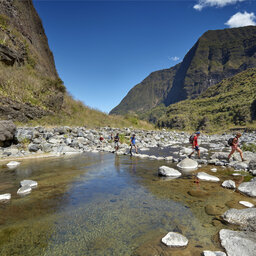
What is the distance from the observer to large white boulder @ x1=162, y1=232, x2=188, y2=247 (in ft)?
8.82

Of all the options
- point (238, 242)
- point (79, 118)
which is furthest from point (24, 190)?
point (79, 118)

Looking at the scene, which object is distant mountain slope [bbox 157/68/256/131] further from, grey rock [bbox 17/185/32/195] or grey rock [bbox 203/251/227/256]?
grey rock [bbox 17/185/32/195]

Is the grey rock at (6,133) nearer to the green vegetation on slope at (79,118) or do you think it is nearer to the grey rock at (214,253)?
the green vegetation on slope at (79,118)

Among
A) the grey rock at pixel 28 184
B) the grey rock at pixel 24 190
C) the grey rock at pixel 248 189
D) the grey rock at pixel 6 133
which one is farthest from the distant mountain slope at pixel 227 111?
the grey rock at pixel 24 190

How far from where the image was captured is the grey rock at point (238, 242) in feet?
7.84

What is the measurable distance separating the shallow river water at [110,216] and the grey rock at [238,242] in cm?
15

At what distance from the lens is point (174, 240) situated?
2.76 meters

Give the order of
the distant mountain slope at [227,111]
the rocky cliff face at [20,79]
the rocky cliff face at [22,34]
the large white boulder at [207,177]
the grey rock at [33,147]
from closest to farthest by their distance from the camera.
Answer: the large white boulder at [207,177] < the grey rock at [33,147] < the rocky cliff face at [20,79] < the rocky cliff face at [22,34] < the distant mountain slope at [227,111]

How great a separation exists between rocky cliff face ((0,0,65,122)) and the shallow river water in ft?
38.4

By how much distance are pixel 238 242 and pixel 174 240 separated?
3.22 ft

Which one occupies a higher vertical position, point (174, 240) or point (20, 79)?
point (20, 79)

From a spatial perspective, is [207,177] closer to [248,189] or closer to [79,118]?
[248,189]

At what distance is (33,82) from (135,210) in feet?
68.7

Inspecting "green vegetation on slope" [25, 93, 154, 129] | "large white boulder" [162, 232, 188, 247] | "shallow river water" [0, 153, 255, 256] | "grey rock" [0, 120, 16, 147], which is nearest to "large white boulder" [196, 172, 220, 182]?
"shallow river water" [0, 153, 255, 256]
